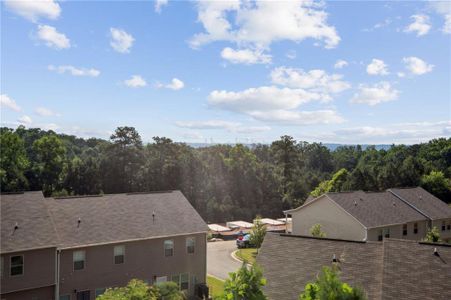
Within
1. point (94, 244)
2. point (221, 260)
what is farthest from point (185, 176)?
point (94, 244)

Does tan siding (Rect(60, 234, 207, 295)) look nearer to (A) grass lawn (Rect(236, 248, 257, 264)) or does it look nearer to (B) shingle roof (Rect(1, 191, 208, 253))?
(B) shingle roof (Rect(1, 191, 208, 253))

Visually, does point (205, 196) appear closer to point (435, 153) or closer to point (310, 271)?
point (310, 271)

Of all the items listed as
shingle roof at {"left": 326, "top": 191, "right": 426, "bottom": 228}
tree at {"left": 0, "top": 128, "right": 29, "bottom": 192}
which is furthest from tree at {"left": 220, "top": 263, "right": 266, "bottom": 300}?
tree at {"left": 0, "top": 128, "right": 29, "bottom": 192}

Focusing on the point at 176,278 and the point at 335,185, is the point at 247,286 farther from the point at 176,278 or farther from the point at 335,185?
the point at 335,185

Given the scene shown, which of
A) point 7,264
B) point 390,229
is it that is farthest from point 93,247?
point 390,229

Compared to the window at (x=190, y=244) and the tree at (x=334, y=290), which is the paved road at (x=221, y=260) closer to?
the window at (x=190, y=244)
